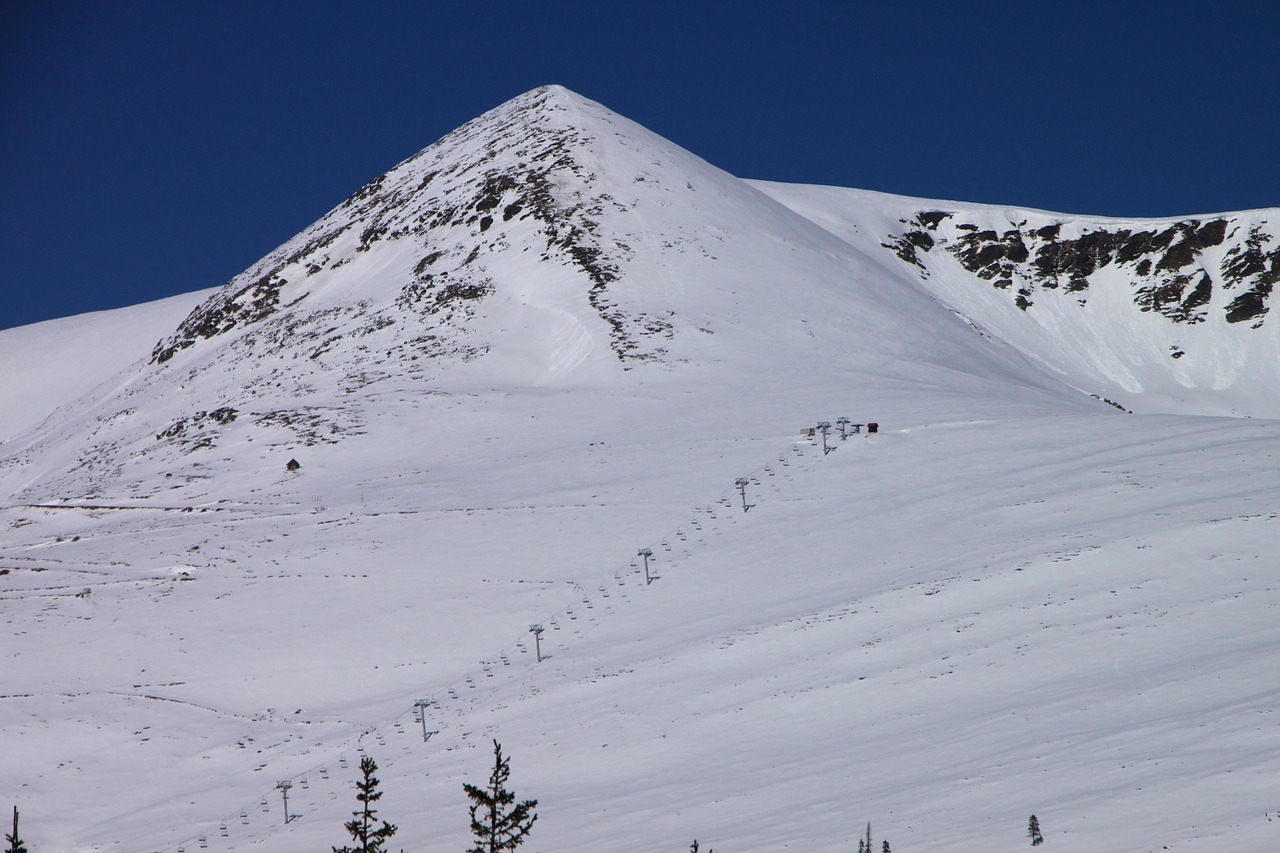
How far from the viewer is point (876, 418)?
2131 inches

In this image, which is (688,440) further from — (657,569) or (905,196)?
(905,196)

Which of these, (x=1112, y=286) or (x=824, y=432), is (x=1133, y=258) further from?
(x=824, y=432)

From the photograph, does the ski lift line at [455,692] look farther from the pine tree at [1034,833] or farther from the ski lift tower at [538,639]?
the pine tree at [1034,833]

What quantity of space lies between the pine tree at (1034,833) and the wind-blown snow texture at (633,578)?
11.9 inches

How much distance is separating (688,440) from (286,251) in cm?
6097

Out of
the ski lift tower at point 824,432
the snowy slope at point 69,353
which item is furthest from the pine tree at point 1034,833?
the snowy slope at point 69,353

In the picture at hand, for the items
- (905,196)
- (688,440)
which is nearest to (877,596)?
(688,440)

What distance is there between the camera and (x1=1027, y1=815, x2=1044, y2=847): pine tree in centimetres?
1892

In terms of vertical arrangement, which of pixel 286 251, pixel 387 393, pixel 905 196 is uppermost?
Result: pixel 905 196

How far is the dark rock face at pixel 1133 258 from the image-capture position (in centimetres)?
11269

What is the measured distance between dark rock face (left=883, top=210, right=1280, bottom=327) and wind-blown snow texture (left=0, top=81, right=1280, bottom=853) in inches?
1356

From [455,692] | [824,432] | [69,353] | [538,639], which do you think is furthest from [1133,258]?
[455,692]

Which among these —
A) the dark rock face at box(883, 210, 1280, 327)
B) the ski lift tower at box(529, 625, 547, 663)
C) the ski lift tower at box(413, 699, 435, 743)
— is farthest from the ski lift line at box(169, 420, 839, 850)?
the dark rock face at box(883, 210, 1280, 327)

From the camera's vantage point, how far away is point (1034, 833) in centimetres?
1909
